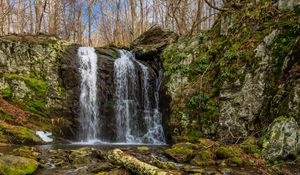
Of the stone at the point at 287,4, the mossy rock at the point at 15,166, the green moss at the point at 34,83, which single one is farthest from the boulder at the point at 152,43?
the mossy rock at the point at 15,166

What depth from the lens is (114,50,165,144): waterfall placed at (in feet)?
50.2

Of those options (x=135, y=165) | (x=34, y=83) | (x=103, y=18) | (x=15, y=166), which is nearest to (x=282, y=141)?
(x=135, y=165)

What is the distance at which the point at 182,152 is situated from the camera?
9156mm

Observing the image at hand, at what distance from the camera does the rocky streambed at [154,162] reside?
21.2ft

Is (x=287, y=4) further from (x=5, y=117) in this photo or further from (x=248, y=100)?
(x=5, y=117)

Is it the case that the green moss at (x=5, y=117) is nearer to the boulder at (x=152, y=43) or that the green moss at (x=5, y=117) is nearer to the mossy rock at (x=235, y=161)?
the boulder at (x=152, y=43)

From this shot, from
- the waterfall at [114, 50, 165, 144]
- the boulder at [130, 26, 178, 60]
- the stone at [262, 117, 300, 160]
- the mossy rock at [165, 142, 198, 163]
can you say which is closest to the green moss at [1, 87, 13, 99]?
the waterfall at [114, 50, 165, 144]

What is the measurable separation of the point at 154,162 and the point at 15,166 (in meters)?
3.28

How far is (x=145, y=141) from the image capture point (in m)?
15.0

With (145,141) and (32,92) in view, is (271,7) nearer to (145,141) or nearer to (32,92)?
(145,141)

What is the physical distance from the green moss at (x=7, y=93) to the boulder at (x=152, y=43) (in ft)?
25.6

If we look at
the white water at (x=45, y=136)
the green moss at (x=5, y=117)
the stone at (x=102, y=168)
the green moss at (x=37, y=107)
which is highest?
the green moss at (x=37, y=107)

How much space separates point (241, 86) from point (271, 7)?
3619mm

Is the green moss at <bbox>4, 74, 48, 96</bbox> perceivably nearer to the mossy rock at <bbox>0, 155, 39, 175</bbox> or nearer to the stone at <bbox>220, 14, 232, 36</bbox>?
the mossy rock at <bbox>0, 155, 39, 175</bbox>
